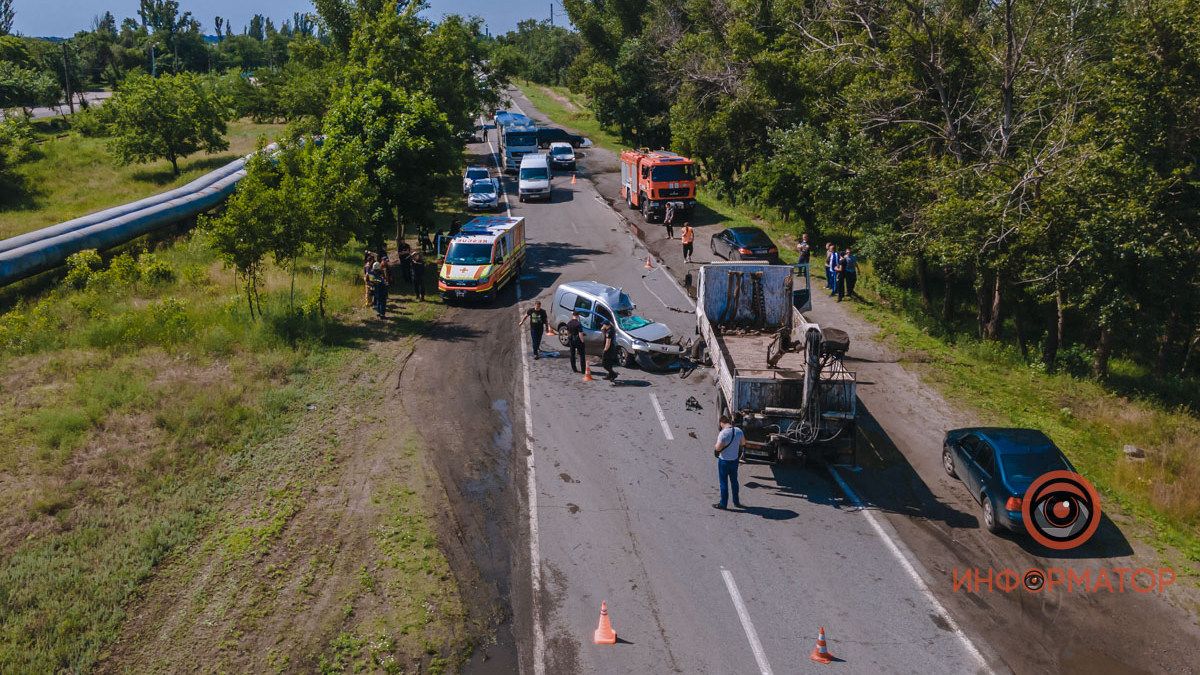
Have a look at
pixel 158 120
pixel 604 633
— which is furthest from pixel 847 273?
pixel 158 120

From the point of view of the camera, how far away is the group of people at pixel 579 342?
1942 cm

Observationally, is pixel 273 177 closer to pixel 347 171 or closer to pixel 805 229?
pixel 347 171

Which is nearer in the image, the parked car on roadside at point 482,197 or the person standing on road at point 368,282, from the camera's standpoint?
the person standing on road at point 368,282

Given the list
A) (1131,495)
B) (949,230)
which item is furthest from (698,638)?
(949,230)

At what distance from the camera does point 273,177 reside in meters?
22.8

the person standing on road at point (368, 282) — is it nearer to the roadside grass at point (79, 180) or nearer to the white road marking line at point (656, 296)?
the white road marking line at point (656, 296)

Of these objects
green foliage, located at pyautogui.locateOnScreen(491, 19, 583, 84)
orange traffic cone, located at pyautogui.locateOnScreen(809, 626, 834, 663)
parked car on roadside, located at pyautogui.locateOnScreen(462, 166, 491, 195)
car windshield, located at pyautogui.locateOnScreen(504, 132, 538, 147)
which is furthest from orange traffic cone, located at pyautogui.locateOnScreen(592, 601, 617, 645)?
green foliage, located at pyautogui.locateOnScreen(491, 19, 583, 84)

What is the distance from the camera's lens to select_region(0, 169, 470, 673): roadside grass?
11344mm

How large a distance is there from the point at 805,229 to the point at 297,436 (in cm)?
2578

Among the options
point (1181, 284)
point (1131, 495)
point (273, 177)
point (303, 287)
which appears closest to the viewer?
point (1131, 495)

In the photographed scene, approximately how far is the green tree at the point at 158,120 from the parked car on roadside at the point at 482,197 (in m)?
20.5

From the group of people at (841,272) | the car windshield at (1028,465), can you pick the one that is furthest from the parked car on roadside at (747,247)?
the car windshield at (1028,465)

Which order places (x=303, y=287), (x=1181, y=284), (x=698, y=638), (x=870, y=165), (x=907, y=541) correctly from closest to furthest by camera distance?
(x=698, y=638) < (x=907, y=541) < (x=1181, y=284) < (x=870, y=165) < (x=303, y=287)

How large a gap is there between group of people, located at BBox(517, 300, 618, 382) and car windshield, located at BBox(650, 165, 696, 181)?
16846 mm
